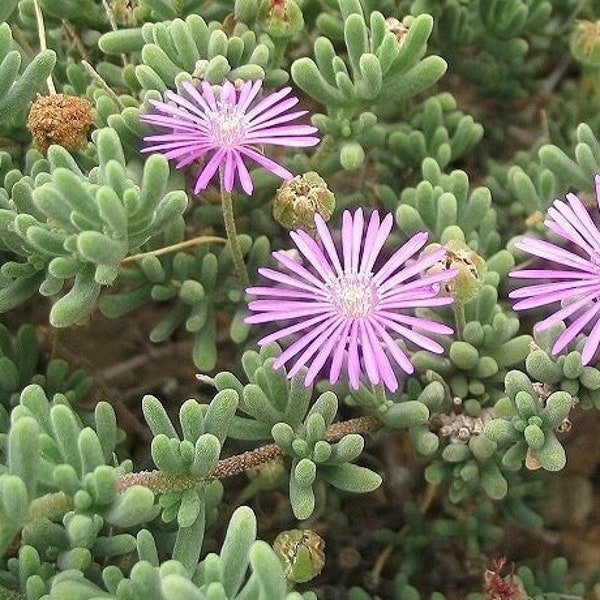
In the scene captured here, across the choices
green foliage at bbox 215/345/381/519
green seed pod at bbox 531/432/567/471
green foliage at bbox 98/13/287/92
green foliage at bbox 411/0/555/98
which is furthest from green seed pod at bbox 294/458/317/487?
green foliage at bbox 411/0/555/98

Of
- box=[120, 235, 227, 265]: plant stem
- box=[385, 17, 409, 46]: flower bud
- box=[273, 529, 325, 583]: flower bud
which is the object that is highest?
box=[385, 17, 409, 46]: flower bud

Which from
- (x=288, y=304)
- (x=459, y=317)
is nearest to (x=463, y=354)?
(x=459, y=317)

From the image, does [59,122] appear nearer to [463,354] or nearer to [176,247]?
[176,247]

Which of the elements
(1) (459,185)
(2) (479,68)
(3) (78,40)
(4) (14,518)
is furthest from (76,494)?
(2) (479,68)

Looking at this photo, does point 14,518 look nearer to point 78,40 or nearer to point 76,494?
point 76,494

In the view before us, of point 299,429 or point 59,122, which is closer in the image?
point 299,429

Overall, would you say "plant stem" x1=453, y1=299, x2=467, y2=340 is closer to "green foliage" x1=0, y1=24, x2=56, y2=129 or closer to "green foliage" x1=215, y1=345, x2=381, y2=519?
"green foliage" x1=215, y1=345, x2=381, y2=519
